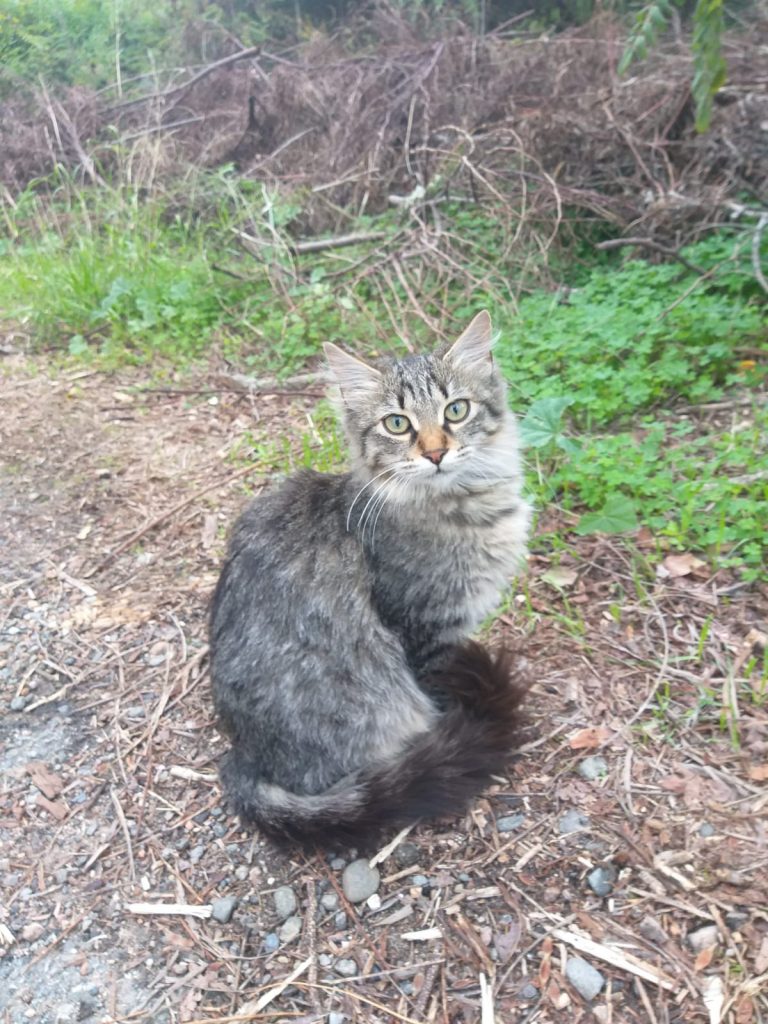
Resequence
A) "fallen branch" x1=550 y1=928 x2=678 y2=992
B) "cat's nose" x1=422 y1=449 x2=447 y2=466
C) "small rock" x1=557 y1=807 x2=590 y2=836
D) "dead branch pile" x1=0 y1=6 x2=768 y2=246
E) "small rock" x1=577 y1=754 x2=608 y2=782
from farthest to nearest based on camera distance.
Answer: "dead branch pile" x1=0 y1=6 x2=768 y2=246
"cat's nose" x1=422 y1=449 x2=447 y2=466
"small rock" x1=577 y1=754 x2=608 y2=782
"small rock" x1=557 y1=807 x2=590 y2=836
"fallen branch" x1=550 y1=928 x2=678 y2=992

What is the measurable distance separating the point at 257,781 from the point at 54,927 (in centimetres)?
63

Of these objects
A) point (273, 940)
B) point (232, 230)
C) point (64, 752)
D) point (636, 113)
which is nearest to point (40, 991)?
point (273, 940)

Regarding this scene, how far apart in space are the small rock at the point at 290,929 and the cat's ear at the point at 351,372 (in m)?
1.57

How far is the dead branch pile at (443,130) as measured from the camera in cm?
447

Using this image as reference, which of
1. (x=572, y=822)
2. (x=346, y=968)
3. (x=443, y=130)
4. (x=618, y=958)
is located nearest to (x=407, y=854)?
(x=346, y=968)

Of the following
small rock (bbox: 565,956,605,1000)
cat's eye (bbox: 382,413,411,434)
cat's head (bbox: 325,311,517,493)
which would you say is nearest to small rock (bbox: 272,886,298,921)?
small rock (bbox: 565,956,605,1000)

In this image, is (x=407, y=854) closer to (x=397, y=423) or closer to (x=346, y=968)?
(x=346, y=968)

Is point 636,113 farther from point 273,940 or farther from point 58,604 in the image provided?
point 273,940

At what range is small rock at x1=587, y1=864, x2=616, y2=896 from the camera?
193 centimetres

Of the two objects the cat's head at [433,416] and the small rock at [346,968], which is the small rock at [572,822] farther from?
the cat's head at [433,416]

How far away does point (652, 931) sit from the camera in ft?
5.98

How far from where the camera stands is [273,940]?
1967 millimetres

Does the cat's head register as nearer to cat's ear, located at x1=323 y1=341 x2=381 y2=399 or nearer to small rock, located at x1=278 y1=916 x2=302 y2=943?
cat's ear, located at x1=323 y1=341 x2=381 y2=399

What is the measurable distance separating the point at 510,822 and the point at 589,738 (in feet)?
1.21
